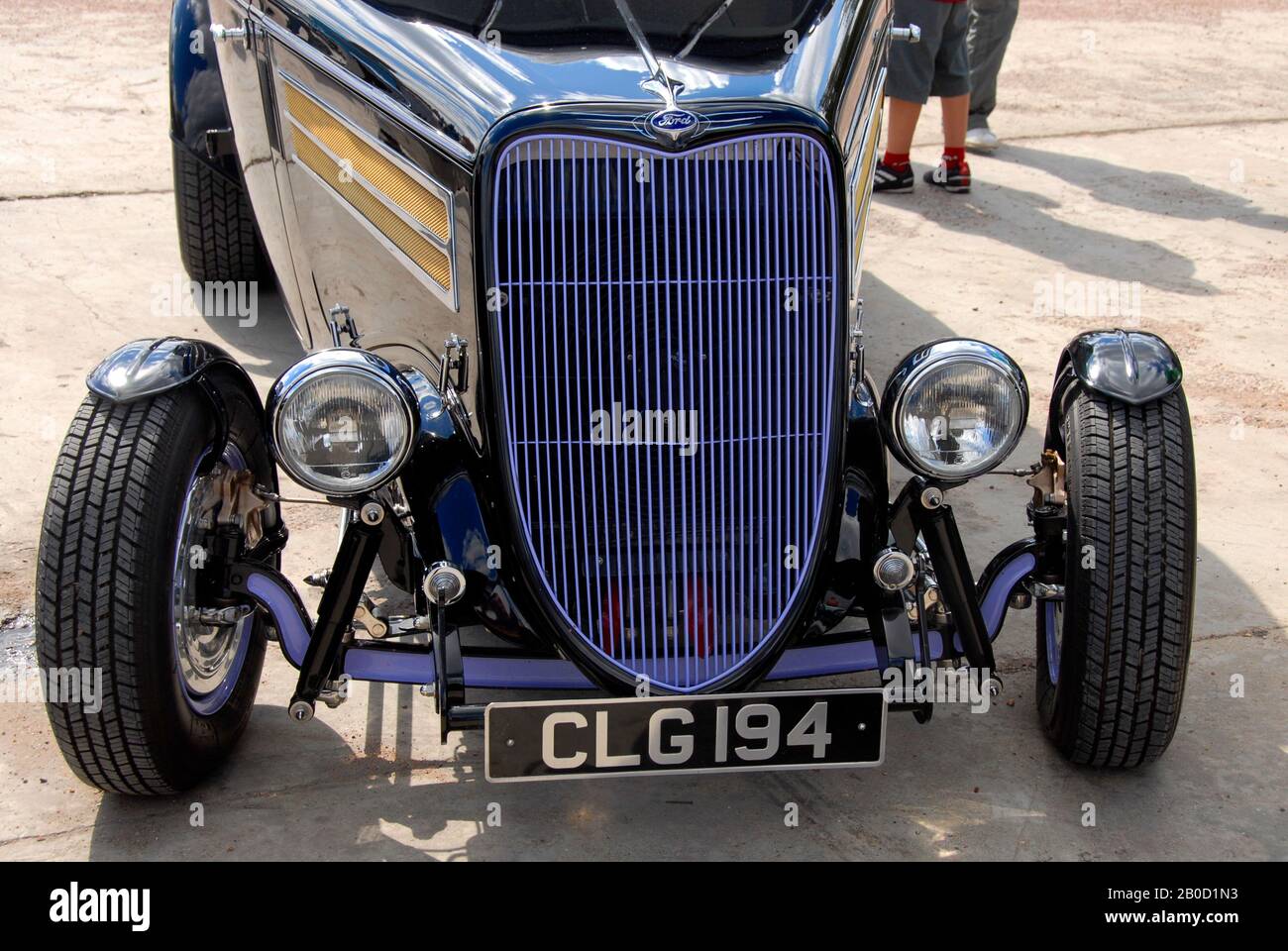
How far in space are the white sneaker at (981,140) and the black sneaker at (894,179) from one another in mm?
859

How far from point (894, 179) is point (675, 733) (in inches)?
195

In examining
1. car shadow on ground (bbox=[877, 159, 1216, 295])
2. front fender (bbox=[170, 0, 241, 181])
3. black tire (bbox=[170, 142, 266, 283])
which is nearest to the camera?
front fender (bbox=[170, 0, 241, 181])

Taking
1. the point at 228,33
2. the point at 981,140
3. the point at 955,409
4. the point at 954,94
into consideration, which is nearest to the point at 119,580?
the point at 955,409

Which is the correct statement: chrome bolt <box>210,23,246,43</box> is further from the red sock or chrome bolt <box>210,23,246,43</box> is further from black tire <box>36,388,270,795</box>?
the red sock

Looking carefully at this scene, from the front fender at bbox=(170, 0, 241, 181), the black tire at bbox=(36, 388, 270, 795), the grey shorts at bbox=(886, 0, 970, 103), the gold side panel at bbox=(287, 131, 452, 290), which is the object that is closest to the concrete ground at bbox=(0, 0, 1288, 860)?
the black tire at bbox=(36, 388, 270, 795)

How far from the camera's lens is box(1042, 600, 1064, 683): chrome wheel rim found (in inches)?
124

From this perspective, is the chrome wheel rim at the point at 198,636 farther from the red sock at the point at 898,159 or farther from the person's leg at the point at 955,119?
the person's leg at the point at 955,119

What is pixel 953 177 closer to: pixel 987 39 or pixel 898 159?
pixel 898 159

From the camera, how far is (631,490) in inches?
108

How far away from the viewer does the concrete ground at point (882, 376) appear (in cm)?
290

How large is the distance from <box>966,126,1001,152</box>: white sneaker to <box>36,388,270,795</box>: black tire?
5.89m

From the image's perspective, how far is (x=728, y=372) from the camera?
274 cm

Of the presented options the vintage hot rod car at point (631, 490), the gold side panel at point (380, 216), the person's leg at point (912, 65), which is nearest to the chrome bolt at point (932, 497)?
the vintage hot rod car at point (631, 490)
